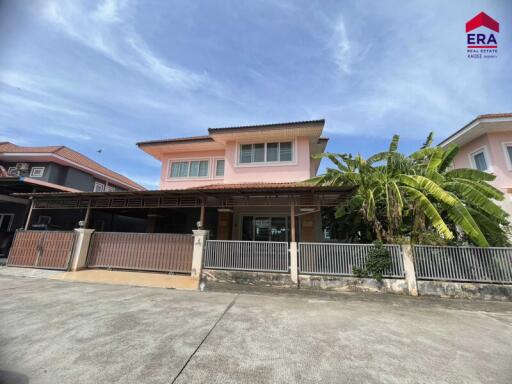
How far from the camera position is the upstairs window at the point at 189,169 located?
1341 cm

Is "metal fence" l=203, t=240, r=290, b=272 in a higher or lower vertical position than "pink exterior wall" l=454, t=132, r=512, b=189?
lower

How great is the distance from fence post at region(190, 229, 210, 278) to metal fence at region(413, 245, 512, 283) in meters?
7.88

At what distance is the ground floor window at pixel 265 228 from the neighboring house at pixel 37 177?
38.2ft

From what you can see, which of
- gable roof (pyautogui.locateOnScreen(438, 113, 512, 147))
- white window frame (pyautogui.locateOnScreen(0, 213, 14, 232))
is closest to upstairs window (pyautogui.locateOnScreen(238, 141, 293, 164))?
gable roof (pyautogui.locateOnScreen(438, 113, 512, 147))

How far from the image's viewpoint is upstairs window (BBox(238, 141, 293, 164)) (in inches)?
476

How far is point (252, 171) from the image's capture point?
12109 millimetres

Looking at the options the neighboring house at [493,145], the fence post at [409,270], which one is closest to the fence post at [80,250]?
the fence post at [409,270]

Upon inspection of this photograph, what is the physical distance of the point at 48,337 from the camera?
12.0 ft

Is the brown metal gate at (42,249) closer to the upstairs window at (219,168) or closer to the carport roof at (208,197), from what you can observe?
the carport roof at (208,197)

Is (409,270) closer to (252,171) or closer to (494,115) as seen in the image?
(252,171)

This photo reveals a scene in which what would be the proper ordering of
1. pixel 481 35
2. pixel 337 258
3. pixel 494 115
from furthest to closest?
pixel 494 115 → pixel 337 258 → pixel 481 35

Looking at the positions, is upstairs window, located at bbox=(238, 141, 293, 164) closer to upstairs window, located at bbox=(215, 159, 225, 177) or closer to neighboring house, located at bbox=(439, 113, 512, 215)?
upstairs window, located at bbox=(215, 159, 225, 177)

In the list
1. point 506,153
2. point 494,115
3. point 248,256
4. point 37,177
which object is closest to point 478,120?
point 494,115

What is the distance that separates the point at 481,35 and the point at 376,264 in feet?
29.0
